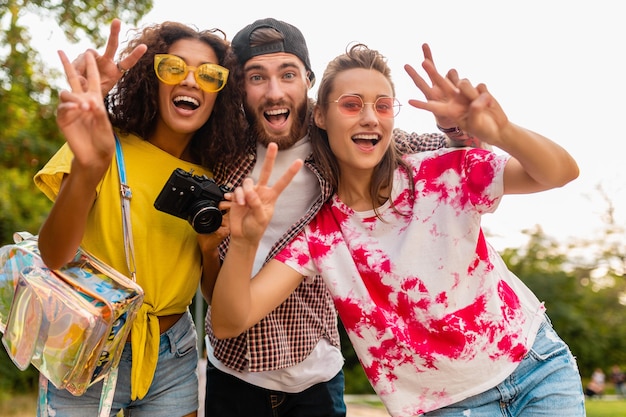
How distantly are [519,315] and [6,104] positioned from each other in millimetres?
7956

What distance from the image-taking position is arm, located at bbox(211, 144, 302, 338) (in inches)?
89.2

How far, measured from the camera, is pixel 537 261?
27.0 metres

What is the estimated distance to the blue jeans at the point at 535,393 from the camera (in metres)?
2.38

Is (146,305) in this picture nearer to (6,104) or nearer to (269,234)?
(269,234)

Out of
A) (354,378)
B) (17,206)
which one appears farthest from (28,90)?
(354,378)

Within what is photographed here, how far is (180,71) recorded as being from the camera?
2748 mm

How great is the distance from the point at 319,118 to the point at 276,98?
279 mm

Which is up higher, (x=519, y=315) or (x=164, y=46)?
(x=164, y=46)

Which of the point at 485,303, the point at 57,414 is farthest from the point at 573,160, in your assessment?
the point at 57,414

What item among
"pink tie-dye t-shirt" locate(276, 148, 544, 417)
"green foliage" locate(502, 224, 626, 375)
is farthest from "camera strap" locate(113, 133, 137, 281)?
"green foliage" locate(502, 224, 626, 375)

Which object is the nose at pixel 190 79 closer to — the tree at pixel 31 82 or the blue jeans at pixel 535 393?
the blue jeans at pixel 535 393

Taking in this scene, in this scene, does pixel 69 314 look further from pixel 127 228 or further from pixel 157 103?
pixel 157 103

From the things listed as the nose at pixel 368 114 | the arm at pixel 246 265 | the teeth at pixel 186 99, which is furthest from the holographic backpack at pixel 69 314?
the nose at pixel 368 114

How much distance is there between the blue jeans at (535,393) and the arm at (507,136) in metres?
0.67
